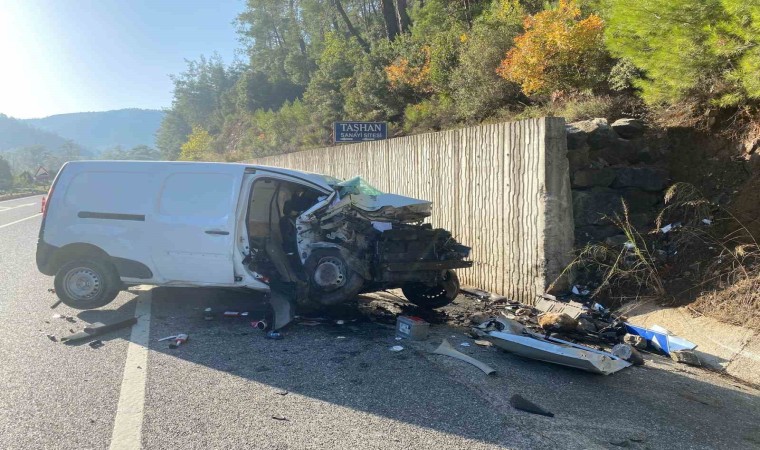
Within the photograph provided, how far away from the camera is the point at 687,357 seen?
5211mm

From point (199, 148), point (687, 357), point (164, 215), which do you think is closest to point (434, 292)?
point (687, 357)

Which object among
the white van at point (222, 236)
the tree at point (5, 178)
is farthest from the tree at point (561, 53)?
the tree at point (5, 178)

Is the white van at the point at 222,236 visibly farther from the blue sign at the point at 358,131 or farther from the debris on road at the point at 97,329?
the blue sign at the point at 358,131

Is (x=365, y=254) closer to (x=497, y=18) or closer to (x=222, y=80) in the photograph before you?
(x=497, y=18)

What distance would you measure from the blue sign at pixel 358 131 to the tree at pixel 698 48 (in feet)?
20.1

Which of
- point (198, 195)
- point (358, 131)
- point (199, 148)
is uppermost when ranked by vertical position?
point (199, 148)

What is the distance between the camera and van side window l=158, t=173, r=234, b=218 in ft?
20.9

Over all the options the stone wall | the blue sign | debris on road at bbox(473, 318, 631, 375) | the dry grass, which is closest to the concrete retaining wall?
the stone wall

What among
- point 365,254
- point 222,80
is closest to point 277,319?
point 365,254

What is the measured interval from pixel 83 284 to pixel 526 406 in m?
5.53

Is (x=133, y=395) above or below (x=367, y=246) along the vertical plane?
below

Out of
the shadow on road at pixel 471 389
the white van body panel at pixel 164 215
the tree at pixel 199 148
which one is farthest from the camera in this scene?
the tree at pixel 199 148

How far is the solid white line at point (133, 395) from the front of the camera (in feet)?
11.1

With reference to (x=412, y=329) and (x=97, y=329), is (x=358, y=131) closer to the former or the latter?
(x=412, y=329)
